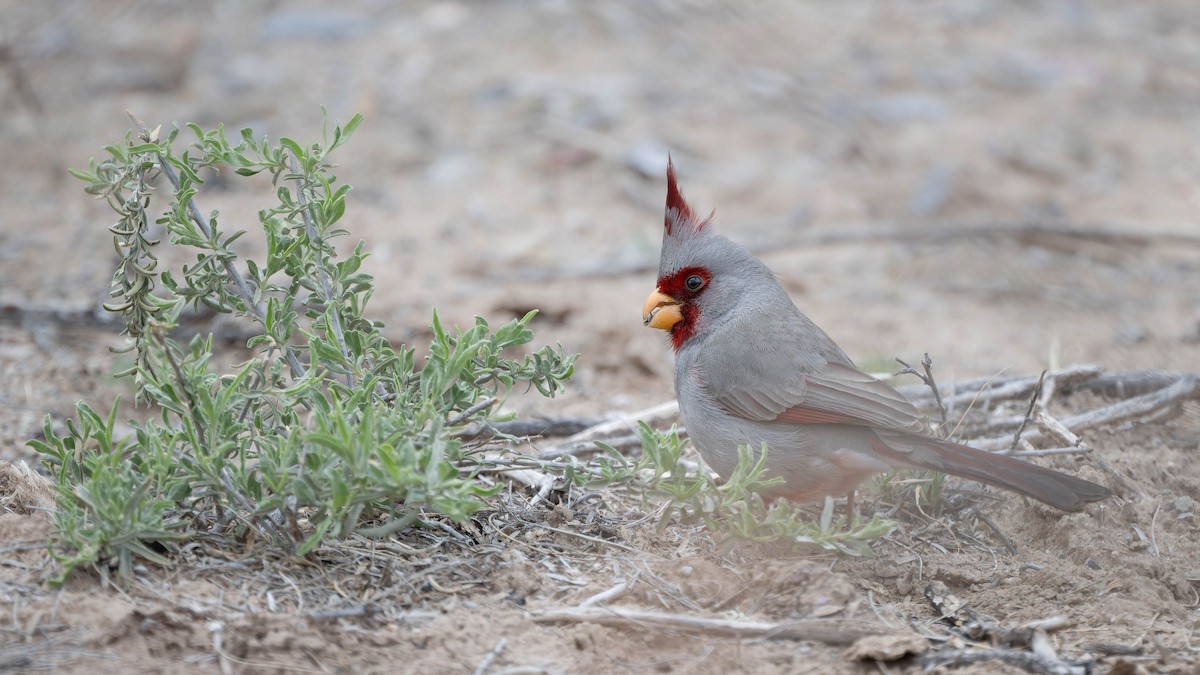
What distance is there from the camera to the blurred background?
600 cm

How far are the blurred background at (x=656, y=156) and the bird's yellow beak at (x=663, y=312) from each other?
833mm

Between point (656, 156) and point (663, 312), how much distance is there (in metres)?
3.82

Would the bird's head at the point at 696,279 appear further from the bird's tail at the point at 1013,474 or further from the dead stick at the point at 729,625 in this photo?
the dead stick at the point at 729,625

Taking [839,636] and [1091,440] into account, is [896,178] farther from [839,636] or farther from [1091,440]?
[839,636]

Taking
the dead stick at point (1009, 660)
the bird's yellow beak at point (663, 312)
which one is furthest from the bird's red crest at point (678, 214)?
the dead stick at point (1009, 660)

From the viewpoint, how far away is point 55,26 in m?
7.32

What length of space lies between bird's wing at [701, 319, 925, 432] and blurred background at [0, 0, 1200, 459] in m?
1.21

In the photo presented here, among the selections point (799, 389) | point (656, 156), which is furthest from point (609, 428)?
point (656, 156)

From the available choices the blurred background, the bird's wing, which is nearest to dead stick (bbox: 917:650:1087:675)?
the bird's wing

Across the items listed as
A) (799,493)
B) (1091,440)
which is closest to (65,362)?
(799,493)

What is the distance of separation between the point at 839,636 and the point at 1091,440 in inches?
69.9

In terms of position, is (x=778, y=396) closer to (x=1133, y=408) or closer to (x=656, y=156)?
(x=1133, y=408)

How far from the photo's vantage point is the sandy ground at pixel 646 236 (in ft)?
9.14

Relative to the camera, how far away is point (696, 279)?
4.23 metres
